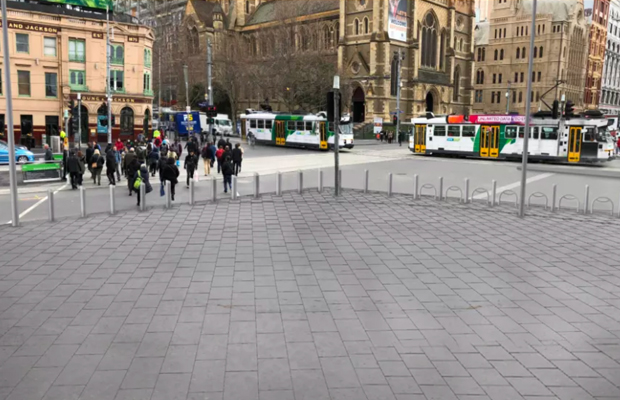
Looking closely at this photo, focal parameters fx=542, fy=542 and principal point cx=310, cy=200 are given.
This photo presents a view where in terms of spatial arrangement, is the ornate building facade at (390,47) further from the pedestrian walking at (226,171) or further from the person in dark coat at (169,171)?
the person in dark coat at (169,171)

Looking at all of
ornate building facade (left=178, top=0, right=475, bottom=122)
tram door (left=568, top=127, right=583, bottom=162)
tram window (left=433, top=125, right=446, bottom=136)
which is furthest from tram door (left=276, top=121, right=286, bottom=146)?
A: tram door (left=568, top=127, right=583, bottom=162)

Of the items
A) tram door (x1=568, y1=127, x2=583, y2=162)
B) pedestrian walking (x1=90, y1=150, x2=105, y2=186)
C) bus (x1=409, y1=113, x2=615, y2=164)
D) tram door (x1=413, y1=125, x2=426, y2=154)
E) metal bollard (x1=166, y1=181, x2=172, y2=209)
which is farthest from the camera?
tram door (x1=413, y1=125, x2=426, y2=154)

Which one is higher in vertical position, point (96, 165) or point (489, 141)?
point (489, 141)

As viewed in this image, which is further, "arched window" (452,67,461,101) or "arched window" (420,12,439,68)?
"arched window" (452,67,461,101)

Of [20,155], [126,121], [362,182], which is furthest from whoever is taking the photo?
[126,121]

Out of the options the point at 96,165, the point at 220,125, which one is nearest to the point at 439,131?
the point at 96,165

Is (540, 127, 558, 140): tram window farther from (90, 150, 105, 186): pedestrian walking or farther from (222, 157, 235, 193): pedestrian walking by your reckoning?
A: (90, 150, 105, 186): pedestrian walking

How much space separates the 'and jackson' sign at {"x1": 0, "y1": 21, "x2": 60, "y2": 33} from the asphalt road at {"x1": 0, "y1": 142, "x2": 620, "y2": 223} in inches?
784

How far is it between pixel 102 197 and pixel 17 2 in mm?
32329

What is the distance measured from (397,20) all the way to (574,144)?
1569 inches

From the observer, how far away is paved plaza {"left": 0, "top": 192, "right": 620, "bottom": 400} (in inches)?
213

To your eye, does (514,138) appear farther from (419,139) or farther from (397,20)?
(397,20)

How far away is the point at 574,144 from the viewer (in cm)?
3131

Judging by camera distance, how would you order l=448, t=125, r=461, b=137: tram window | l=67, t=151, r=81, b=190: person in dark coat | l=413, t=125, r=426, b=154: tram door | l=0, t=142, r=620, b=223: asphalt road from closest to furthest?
l=0, t=142, r=620, b=223: asphalt road < l=67, t=151, r=81, b=190: person in dark coat < l=448, t=125, r=461, b=137: tram window < l=413, t=125, r=426, b=154: tram door
